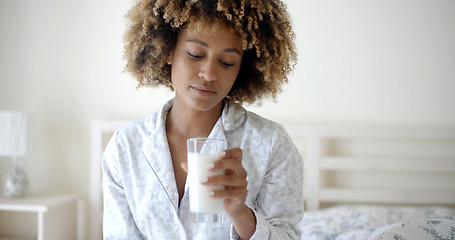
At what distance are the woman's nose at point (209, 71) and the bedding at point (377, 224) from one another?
28.2 inches

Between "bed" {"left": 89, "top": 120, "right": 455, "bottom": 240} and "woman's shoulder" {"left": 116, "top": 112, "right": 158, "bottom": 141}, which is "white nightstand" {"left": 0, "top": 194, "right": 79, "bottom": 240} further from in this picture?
"woman's shoulder" {"left": 116, "top": 112, "right": 158, "bottom": 141}

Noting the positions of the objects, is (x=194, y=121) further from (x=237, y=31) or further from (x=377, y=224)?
(x=377, y=224)

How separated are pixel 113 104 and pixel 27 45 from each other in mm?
670

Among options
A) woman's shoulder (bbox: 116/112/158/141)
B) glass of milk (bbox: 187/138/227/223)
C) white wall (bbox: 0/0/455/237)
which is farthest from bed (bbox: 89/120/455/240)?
glass of milk (bbox: 187/138/227/223)

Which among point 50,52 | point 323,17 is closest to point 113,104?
point 50,52

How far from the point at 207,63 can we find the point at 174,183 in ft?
1.16

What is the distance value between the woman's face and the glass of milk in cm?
24

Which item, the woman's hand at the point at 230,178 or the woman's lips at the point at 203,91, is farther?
the woman's lips at the point at 203,91

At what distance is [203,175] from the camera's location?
0.88m

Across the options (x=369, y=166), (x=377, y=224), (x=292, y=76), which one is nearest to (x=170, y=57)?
(x=377, y=224)

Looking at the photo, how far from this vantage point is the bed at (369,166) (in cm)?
236

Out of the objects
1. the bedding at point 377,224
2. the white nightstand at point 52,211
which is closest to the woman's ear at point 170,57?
the bedding at point 377,224

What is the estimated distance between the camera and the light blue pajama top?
117 cm

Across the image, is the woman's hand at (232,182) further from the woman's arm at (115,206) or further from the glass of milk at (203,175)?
the woman's arm at (115,206)
